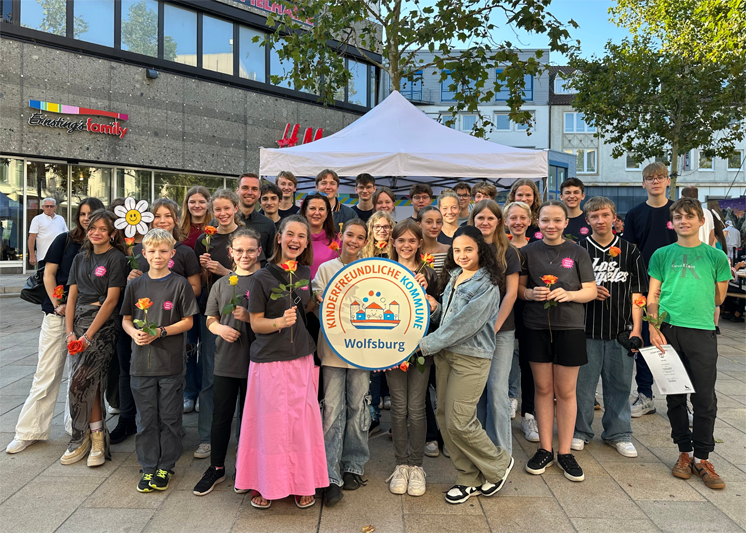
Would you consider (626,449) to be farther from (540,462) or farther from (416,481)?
(416,481)

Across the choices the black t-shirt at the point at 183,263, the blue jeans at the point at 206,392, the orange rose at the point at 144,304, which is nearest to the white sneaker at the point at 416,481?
the blue jeans at the point at 206,392

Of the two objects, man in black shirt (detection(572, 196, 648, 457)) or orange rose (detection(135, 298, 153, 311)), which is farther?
man in black shirt (detection(572, 196, 648, 457))

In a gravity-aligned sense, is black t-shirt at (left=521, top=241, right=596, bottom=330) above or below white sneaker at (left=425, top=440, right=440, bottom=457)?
above

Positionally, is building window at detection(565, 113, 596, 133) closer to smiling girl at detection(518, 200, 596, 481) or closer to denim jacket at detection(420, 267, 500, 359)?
smiling girl at detection(518, 200, 596, 481)

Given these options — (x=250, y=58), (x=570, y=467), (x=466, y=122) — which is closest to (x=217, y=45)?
(x=250, y=58)

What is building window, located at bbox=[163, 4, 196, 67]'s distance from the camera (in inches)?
604

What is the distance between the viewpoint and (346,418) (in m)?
3.46

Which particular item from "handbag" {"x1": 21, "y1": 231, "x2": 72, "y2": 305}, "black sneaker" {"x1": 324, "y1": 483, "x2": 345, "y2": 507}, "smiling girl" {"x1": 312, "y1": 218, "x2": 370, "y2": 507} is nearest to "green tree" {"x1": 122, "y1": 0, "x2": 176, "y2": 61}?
"handbag" {"x1": 21, "y1": 231, "x2": 72, "y2": 305}

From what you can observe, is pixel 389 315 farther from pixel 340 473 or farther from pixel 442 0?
pixel 442 0

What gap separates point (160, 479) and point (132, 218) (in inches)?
69.0

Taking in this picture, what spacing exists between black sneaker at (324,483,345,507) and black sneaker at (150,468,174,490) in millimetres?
987

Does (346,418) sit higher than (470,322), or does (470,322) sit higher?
(470,322)

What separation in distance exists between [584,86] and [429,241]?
57.5 feet

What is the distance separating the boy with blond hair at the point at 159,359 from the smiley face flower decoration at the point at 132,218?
40 cm
